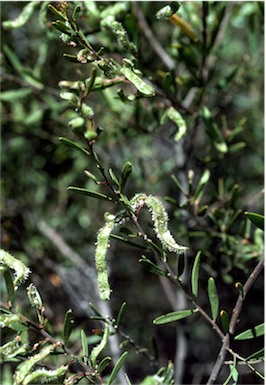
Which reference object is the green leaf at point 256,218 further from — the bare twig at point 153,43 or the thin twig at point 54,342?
the bare twig at point 153,43

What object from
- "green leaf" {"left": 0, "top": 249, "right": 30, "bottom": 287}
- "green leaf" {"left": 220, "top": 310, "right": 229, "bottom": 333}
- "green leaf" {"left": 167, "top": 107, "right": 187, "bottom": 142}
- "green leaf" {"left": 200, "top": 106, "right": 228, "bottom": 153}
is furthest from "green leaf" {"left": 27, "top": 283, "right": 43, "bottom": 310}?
"green leaf" {"left": 200, "top": 106, "right": 228, "bottom": 153}

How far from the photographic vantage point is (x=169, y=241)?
1.68 ft

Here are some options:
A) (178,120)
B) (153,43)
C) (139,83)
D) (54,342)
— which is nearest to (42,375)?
(54,342)

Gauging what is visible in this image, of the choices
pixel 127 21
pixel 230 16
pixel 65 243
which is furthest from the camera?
pixel 65 243

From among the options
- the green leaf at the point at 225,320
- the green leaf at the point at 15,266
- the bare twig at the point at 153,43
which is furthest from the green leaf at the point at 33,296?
the bare twig at the point at 153,43

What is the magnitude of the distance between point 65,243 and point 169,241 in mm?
769

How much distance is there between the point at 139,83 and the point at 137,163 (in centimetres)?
71

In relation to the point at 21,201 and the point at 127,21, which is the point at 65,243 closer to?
the point at 21,201

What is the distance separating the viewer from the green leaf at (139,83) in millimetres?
511

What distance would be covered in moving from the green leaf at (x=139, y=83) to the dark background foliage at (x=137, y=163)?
26 cm

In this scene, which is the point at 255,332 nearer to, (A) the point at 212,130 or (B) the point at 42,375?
(B) the point at 42,375

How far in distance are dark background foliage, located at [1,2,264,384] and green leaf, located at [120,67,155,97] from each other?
259mm

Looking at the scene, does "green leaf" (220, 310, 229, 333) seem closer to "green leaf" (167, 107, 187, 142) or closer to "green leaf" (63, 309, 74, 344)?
"green leaf" (63, 309, 74, 344)

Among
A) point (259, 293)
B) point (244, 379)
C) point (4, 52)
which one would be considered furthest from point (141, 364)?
point (4, 52)
